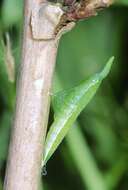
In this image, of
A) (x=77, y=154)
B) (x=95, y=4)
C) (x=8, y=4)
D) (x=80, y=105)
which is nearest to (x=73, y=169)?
(x=77, y=154)

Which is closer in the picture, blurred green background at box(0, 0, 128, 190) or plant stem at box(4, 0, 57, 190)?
plant stem at box(4, 0, 57, 190)

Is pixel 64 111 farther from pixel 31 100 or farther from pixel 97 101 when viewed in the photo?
pixel 97 101

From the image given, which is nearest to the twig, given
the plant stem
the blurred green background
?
the plant stem

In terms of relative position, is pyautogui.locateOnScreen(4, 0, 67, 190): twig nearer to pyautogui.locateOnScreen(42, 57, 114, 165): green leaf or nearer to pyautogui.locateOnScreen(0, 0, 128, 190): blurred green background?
pyautogui.locateOnScreen(42, 57, 114, 165): green leaf

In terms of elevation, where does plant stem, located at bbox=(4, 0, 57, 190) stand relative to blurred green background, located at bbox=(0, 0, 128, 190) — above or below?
above

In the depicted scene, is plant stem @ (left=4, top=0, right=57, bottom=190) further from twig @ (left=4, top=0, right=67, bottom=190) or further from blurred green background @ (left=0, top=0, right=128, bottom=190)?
blurred green background @ (left=0, top=0, right=128, bottom=190)

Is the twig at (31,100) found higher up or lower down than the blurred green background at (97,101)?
higher up

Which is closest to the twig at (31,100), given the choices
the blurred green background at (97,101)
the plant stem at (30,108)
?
the plant stem at (30,108)

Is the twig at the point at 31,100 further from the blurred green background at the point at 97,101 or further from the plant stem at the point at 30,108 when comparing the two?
the blurred green background at the point at 97,101

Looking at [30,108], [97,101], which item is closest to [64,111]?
[30,108]
